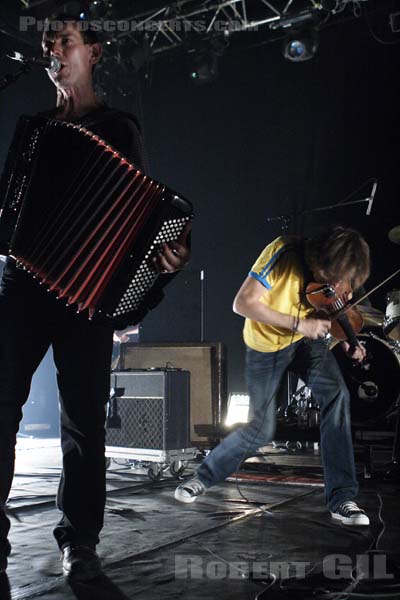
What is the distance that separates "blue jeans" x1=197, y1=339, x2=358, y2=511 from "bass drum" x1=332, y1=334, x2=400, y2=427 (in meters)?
1.83

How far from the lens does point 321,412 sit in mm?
3164

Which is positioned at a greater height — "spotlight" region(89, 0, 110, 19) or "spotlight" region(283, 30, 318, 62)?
"spotlight" region(89, 0, 110, 19)

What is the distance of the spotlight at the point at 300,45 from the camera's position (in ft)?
26.9

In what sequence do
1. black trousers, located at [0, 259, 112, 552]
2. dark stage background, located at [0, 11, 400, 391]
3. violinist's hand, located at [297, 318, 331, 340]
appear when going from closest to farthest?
1. black trousers, located at [0, 259, 112, 552]
2. violinist's hand, located at [297, 318, 331, 340]
3. dark stage background, located at [0, 11, 400, 391]

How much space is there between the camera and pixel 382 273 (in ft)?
25.9

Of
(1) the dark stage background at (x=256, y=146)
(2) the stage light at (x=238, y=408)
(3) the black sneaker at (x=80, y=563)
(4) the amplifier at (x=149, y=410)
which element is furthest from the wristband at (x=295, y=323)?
(2) the stage light at (x=238, y=408)

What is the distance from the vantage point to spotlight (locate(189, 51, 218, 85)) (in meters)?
9.12

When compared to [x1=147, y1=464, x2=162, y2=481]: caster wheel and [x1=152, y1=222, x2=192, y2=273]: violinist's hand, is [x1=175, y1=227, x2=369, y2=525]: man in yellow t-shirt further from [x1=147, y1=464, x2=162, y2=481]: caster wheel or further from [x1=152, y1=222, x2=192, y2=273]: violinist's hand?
[x1=147, y1=464, x2=162, y2=481]: caster wheel

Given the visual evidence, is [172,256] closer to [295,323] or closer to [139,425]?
[295,323]

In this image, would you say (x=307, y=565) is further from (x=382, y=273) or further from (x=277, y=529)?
(x=382, y=273)

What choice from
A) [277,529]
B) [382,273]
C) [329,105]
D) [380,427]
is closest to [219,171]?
[329,105]

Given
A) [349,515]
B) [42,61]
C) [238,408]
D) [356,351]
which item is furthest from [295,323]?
[238,408]

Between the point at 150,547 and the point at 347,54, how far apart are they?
7903 mm

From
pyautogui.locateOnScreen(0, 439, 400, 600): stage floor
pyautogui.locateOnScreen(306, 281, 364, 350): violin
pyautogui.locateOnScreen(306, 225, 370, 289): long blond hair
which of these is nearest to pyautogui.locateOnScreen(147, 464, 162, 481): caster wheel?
pyautogui.locateOnScreen(0, 439, 400, 600): stage floor
